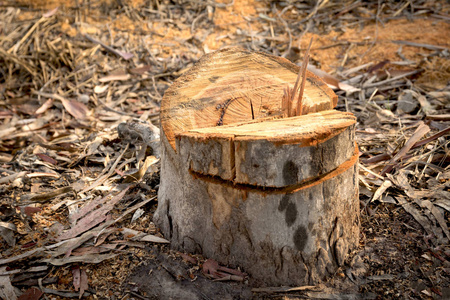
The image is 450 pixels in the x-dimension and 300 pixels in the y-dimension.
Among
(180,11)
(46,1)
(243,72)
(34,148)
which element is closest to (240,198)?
(243,72)

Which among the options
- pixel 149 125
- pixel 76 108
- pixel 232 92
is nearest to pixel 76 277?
pixel 232 92

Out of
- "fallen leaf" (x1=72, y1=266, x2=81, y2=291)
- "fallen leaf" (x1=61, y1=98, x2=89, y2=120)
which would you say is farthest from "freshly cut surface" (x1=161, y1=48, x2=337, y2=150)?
"fallen leaf" (x1=61, y1=98, x2=89, y2=120)

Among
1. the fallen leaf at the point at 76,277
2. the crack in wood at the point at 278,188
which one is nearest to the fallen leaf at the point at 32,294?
the fallen leaf at the point at 76,277

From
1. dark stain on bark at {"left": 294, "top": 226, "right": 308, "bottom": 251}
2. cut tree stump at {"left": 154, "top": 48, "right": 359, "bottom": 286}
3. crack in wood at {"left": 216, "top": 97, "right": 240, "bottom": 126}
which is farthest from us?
crack in wood at {"left": 216, "top": 97, "right": 240, "bottom": 126}

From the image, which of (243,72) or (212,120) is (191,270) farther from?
(243,72)

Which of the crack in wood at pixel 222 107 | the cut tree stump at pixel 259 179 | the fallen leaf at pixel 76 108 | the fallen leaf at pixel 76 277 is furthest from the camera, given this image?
the fallen leaf at pixel 76 108

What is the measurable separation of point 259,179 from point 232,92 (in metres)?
0.69

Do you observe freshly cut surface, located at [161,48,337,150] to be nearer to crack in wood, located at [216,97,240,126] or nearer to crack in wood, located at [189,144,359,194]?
crack in wood, located at [216,97,240,126]

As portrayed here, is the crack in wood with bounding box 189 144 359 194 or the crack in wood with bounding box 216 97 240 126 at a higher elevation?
the crack in wood with bounding box 216 97 240 126

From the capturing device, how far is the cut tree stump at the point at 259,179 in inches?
70.7

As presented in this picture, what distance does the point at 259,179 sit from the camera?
180 cm

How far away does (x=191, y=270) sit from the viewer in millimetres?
2086

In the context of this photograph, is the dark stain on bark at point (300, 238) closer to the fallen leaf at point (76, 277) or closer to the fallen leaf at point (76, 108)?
the fallen leaf at point (76, 277)

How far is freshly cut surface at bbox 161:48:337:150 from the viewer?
2205 millimetres
